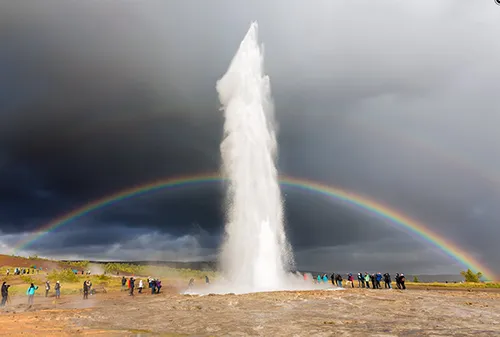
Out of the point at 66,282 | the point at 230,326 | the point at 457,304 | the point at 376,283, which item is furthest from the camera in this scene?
the point at 66,282

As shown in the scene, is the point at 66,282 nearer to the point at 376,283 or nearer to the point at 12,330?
the point at 12,330

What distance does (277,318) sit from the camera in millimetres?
16203

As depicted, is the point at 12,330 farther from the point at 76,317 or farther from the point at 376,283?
the point at 376,283

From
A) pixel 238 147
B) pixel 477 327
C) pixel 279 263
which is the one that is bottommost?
pixel 477 327

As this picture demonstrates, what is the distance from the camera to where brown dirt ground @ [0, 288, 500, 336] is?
13.5m

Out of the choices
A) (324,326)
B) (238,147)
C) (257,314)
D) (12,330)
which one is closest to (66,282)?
(238,147)

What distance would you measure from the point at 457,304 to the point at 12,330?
22864 millimetres

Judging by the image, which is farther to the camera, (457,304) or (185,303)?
(185,303)

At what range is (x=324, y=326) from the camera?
1409 cm

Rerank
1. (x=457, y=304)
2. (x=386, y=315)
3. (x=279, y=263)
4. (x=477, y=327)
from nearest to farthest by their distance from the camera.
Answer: (x=477, y=327) → (x=386, y=315) → (x=457, y=304) → (x=279, y=263)

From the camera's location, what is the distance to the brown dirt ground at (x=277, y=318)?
13.5 metres

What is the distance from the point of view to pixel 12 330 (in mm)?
14820

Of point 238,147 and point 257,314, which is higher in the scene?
point 238,147

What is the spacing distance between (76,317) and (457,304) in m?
21.5
